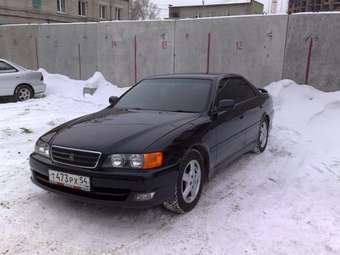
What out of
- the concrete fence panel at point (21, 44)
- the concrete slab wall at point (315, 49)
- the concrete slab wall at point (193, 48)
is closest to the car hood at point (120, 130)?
the concrete slab wall at point (315, 49)

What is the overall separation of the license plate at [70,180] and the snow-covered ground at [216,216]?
0.39m

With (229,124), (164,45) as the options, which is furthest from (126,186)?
(164,45)

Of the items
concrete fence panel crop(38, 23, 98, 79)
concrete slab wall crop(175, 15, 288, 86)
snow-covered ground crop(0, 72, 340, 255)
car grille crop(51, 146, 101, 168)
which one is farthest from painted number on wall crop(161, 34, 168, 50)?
car grille crop(51, 146, 101, 168)

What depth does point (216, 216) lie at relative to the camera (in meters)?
3.65

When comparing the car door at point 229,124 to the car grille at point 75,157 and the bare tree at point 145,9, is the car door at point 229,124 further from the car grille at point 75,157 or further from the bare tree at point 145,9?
the bare tree at point 145,9

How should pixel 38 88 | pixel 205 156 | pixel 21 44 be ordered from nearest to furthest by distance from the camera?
1. pixel 205 156
2. pixel 38 88
3. pixel 21 44

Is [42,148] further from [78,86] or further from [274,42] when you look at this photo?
[78,86]

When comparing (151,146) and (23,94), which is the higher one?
(151,146)

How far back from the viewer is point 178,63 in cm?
1169

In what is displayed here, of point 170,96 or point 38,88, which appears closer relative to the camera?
point 170,96

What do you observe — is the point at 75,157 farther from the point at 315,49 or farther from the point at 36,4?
the point at 36,4

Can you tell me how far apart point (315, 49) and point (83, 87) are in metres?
7.82

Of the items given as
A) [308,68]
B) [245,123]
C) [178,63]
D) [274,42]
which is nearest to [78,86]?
[178,63]

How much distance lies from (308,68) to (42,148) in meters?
7.42
